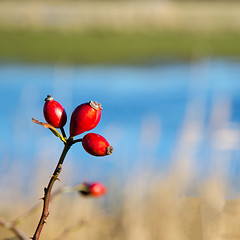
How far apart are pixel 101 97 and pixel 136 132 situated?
3138mm

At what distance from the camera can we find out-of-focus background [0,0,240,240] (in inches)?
91.1

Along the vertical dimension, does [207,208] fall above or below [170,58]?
below

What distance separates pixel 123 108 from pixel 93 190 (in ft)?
32.3

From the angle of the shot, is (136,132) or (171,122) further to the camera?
(171,122)

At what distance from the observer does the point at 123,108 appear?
1095 centimetres

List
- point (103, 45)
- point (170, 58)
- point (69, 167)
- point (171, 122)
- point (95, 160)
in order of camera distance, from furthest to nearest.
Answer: point (103, 45) < point (170, 58) < point (171, 122) < point (95, 160) < point (69, 167)

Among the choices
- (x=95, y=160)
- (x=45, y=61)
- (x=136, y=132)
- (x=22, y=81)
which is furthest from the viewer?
(x=45, y=61)

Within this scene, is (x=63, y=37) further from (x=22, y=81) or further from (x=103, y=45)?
(x=22, y=81)

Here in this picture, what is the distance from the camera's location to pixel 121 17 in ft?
91.2

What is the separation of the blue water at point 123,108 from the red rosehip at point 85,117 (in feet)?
5.89

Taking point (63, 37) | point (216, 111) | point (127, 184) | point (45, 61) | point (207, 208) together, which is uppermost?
point (63, 37)

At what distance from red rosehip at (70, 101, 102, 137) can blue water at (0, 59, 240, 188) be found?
180cm

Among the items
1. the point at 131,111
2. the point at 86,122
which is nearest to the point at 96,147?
the point at 86,122

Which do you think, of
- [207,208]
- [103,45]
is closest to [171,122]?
[207,208]
